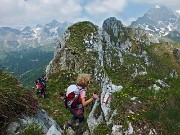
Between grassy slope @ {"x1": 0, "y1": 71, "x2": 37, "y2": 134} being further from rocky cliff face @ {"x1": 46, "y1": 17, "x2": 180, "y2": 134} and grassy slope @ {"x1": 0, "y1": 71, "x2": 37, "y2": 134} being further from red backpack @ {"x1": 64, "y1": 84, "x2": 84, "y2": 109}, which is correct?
rocky cliff face @ {"x1": 46, "y1": 17, "x2": 180, "y2": 134}

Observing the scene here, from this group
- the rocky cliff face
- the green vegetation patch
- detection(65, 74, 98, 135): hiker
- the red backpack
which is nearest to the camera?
detection(65, 74, 98, 135): hiker

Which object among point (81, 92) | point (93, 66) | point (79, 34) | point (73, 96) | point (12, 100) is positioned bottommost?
point (12, 100)

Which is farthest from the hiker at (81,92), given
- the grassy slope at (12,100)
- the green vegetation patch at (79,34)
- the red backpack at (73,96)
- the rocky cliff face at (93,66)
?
the green vegetation patch at (79,34)

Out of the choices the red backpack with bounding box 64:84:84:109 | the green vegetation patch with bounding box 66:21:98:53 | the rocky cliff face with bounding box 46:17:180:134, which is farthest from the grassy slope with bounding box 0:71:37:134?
the green vegetation patch with bounding box 66:21:98:53

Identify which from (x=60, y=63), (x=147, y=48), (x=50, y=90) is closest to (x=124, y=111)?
(x=50, y=90)

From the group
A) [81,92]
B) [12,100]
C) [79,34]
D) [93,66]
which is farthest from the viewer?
[79,34]

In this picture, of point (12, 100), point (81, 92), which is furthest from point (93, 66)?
point (12, 100)

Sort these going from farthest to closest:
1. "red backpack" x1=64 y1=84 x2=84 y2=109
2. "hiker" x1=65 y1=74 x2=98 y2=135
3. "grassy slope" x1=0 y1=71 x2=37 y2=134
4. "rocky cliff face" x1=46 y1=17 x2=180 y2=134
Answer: "rocky cliff face" x1=46 y1=17 x2=180 y2=134 < "red backpack" x1=64 y1=84 x2=84 y2=109 < "hiker" x1=65 y1=74 x2=98 y2=135 < "grassy slope" x1=0 y1=71 x2=37 y2=134

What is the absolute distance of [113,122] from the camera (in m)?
15.7

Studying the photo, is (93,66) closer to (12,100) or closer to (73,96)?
(73,96)

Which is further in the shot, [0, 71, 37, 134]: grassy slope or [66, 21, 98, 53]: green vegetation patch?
[66, 21, 98, 53]: green vegetation patch

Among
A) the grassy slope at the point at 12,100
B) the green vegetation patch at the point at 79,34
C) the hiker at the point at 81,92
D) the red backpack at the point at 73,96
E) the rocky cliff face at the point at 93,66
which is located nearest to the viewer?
the grassy slope at the point at 12,100

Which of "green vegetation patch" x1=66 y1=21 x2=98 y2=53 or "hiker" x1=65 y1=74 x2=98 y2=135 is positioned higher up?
"green vegetation patch" x1=66 y1=21 x2=98 y2=53

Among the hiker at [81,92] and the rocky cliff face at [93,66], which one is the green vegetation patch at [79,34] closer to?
the rocky cliff face at [93,66]
